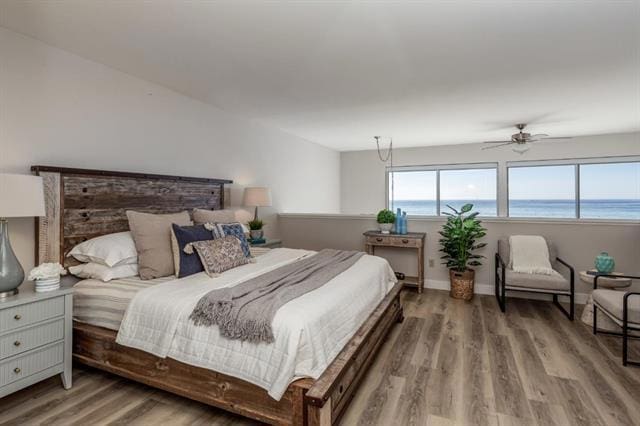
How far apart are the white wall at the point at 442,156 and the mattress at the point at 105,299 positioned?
590cm

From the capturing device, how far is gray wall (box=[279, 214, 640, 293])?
154 inches

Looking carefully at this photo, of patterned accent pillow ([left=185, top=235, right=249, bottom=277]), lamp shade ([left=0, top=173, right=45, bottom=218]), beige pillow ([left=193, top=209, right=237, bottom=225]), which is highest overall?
lamp shade ([left=0, top=173, right=45, bottom=218])

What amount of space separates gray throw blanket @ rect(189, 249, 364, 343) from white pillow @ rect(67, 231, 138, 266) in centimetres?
98

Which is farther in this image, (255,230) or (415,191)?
(415,191)

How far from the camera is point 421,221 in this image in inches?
191

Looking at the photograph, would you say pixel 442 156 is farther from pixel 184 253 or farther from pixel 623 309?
pixel 184 253

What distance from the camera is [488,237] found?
4492 mm

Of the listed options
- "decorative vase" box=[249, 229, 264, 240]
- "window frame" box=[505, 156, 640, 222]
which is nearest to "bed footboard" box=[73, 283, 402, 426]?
"decorative vase" box=[249, 229, 264, 240]

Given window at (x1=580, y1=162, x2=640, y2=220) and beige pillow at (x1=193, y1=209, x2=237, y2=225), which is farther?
window at (x1=580, y1=162, x2=640, y2=220)

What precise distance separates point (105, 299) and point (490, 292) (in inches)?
172

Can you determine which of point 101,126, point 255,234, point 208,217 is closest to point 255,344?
point 208,217

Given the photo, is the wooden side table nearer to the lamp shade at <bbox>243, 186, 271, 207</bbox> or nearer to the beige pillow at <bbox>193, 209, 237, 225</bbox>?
the lamp shade at <bbox>243, 186, 271, 207</bbox>

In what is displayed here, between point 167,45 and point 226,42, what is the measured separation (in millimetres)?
471

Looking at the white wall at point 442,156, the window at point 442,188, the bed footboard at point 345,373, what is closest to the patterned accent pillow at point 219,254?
the bed footboard at point 345,373
